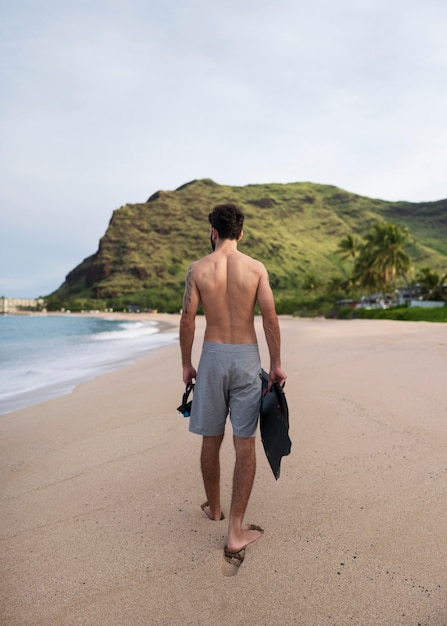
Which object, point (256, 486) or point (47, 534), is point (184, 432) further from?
point (47, 534)

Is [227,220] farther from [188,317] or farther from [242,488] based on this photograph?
[242,488]

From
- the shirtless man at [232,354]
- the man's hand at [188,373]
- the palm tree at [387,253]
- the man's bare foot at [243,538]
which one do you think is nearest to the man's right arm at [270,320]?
the shirtless man at [232,354]

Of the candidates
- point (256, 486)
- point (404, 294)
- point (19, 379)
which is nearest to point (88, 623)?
point (256, 486)

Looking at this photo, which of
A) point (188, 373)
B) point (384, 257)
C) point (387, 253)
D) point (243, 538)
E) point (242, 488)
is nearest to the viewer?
point (243, 538)

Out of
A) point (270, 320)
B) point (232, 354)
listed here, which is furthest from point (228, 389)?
point (270, 320)

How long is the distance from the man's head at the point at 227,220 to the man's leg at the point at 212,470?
54.0 inches

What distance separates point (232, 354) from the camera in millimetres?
2859

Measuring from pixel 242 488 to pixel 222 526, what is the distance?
0.40 metres

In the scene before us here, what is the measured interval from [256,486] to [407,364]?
20.0 feet

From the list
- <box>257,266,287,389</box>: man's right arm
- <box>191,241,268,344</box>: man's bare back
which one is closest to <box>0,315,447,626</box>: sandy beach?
<box>257,266,287,389</box>: man's right arm

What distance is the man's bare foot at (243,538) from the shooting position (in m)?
2.61

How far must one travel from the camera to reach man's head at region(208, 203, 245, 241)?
3027 millimetres

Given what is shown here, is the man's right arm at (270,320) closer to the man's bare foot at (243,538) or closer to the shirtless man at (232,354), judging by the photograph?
the shirtless man at (232,354)

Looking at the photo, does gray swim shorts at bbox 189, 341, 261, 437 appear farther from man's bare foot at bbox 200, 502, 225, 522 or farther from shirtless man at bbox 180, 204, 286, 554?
man's bare foot at bbox 200, 502, 225, 522
